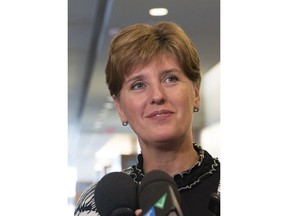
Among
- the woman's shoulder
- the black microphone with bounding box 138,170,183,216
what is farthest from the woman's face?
the black microphone with bounding box 138,170,183,216

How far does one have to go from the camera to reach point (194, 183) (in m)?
0.69

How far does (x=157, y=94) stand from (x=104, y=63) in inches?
14.1

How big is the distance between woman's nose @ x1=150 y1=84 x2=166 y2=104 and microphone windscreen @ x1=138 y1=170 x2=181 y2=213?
229 mm

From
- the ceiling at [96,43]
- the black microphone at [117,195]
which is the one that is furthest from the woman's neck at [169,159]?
the ceiling at [96,43]

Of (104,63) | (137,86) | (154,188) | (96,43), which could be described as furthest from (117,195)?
(96,43)

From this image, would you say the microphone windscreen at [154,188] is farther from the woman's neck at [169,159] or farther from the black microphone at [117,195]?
the woman's neck at [169,159]

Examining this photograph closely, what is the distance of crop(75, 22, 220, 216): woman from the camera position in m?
0.64

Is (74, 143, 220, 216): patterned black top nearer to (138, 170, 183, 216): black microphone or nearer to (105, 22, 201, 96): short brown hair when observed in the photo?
(105, 22, 201, 96): short brown hair

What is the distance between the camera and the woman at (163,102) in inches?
25.3

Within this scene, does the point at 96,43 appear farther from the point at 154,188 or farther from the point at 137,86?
the point at 154,188
